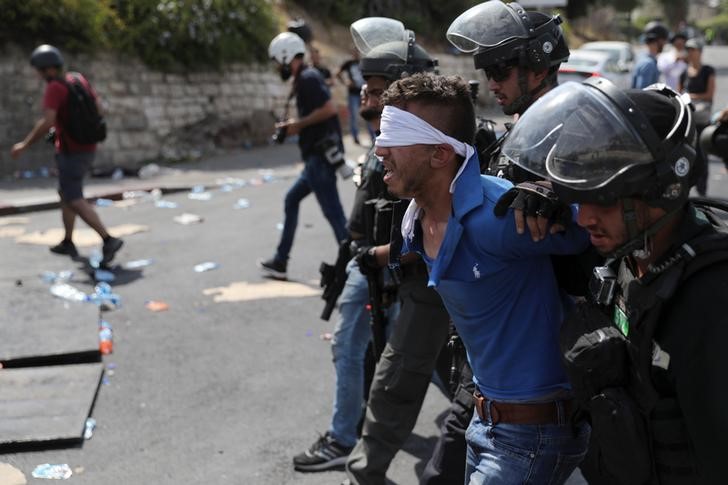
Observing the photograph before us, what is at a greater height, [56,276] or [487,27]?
[487,27]

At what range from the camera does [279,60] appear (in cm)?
707

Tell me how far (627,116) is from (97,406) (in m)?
3.92

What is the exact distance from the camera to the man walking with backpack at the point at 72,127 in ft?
25.4

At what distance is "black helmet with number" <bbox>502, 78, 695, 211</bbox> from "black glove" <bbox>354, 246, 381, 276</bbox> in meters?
1.72

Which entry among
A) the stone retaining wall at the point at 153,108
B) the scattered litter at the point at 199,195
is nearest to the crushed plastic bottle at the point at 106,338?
the scattered litter at the point at 199,195

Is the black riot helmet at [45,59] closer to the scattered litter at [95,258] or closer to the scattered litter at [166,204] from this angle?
the scattered litter at [95,258]

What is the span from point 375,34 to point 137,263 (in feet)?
14.7

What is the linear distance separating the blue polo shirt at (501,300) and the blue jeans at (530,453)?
0.10 metres

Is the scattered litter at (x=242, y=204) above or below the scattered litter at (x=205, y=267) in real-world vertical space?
below

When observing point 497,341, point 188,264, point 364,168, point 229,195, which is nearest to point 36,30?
point 229,195

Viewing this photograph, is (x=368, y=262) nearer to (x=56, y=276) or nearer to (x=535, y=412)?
(x=535, y=412)

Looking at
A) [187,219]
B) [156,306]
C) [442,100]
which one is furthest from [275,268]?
[442,100]

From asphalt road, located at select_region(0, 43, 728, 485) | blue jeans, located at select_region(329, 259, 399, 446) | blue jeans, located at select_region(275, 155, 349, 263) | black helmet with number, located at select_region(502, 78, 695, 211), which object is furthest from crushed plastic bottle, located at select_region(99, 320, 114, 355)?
black helmet with number, located at select_region(502, 78, 695, 211)

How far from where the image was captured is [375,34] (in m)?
4.41
